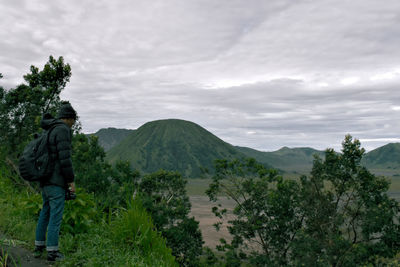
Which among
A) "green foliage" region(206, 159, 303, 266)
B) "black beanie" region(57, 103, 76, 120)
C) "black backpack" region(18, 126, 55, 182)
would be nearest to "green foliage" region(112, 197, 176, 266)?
"black backpack" region(18, 126, 55, 182)

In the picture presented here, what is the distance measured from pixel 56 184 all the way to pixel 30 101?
44.7ft

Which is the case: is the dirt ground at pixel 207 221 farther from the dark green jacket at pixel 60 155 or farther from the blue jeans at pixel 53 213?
the dark green jacket at pixel 60 155

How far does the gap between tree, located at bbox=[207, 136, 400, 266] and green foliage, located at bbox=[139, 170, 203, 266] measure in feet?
8.90

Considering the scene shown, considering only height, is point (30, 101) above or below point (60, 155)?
above

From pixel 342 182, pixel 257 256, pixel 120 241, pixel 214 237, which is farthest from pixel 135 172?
pixel 214 237

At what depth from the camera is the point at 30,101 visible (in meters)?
15.8

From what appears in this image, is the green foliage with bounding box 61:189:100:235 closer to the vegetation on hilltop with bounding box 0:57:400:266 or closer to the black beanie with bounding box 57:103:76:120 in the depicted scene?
the black beanie with bounding box 57:103:76:120

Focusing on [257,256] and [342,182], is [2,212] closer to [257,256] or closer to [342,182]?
[257,256]

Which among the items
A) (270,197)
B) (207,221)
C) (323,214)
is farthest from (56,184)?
(207,221)

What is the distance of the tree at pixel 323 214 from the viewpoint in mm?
16062

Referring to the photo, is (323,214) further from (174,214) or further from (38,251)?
(38,251)

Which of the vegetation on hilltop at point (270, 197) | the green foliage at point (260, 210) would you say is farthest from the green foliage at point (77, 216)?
the green foliage at point (260, 210)

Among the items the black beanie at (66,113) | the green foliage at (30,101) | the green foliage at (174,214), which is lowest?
the green foliage at (174,214)

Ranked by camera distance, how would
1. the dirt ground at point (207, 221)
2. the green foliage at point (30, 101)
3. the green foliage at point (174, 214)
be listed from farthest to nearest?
the dirt ground at point (207, 221), the green foliage at point (174, 214), the green foliage at point (30, 101)
